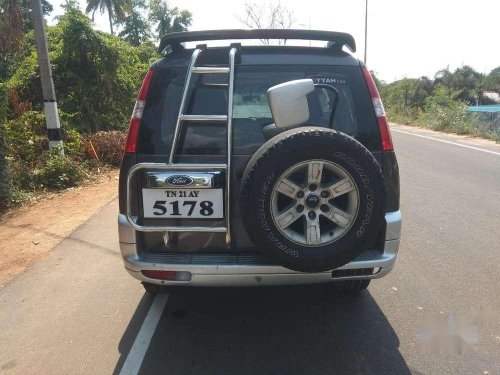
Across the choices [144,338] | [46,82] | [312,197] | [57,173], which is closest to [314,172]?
[312,197]

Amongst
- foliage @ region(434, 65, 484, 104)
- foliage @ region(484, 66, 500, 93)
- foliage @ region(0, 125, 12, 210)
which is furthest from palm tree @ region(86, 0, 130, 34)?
foliage @ region(0, 125, 12, 210)

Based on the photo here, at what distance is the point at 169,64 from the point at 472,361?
2.72 m

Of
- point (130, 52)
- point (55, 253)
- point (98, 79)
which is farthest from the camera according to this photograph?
point (130, 52)

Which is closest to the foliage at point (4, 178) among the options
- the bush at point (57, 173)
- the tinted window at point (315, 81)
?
the bush at point (57, 173)

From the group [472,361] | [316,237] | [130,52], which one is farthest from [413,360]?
[130,52]

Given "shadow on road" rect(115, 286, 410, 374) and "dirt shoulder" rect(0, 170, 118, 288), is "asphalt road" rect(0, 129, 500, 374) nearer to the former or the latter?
"shadow on road" rect(115, 286, 410, 374)

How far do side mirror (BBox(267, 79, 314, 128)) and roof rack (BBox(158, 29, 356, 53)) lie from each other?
25.7 inches

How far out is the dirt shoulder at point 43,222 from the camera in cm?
507

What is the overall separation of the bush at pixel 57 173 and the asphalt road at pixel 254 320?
404 centimetres

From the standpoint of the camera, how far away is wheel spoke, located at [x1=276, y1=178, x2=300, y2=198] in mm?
2596

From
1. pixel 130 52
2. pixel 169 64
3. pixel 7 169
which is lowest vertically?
pixel 7 169

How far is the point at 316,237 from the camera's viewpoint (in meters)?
2.64

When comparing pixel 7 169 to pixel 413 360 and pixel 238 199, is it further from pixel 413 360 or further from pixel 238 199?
pixel 413 360

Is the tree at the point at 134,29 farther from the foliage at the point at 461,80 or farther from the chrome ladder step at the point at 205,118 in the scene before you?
the chrome ladder step at the point at 205,118
